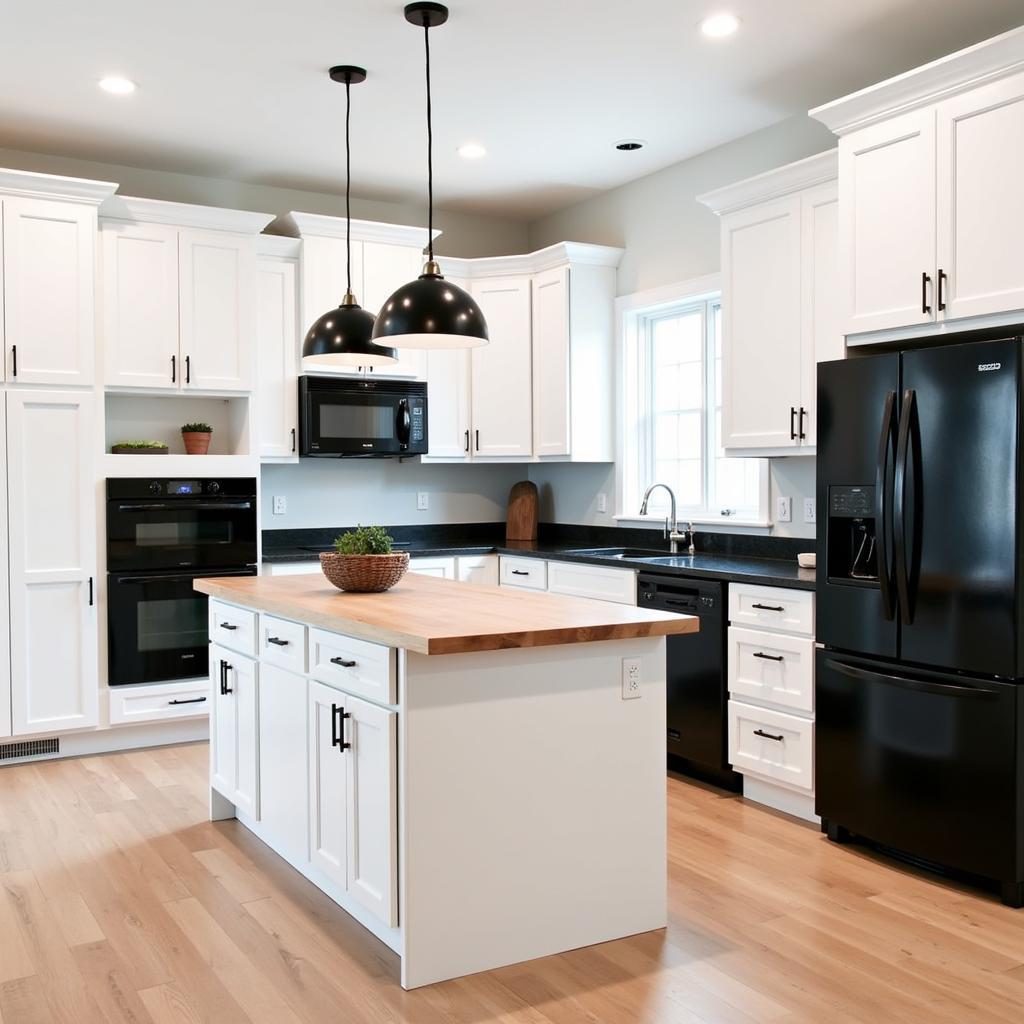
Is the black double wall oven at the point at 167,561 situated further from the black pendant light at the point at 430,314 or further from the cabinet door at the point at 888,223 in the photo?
the cabinet door at the point at 888,223

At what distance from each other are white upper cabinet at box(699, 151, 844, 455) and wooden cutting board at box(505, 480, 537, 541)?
6.25ft

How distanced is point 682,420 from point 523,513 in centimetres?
123

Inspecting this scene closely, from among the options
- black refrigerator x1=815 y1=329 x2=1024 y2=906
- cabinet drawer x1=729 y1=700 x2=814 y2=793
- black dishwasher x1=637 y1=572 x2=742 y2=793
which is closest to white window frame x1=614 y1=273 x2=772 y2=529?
black dishwasher x1=637 y1=572 x2=742 y2=793

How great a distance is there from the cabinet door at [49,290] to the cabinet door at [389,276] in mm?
1356

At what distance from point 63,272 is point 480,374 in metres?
2.18

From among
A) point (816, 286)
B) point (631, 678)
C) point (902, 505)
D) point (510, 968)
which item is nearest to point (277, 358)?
point (816, 286)

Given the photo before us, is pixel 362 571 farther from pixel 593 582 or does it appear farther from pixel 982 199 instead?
pixel 982 199

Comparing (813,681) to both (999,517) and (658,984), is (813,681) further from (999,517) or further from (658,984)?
(658,984)

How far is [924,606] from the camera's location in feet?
10.4

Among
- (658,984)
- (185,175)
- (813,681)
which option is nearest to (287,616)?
(658,984)

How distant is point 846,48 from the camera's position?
3.77 m

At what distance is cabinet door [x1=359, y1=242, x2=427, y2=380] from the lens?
5418 mm

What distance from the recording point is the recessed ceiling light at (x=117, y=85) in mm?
4035

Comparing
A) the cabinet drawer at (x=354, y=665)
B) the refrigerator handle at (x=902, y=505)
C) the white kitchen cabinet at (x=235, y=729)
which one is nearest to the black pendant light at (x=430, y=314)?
the cabinet drawer at (x=354, y=665)
